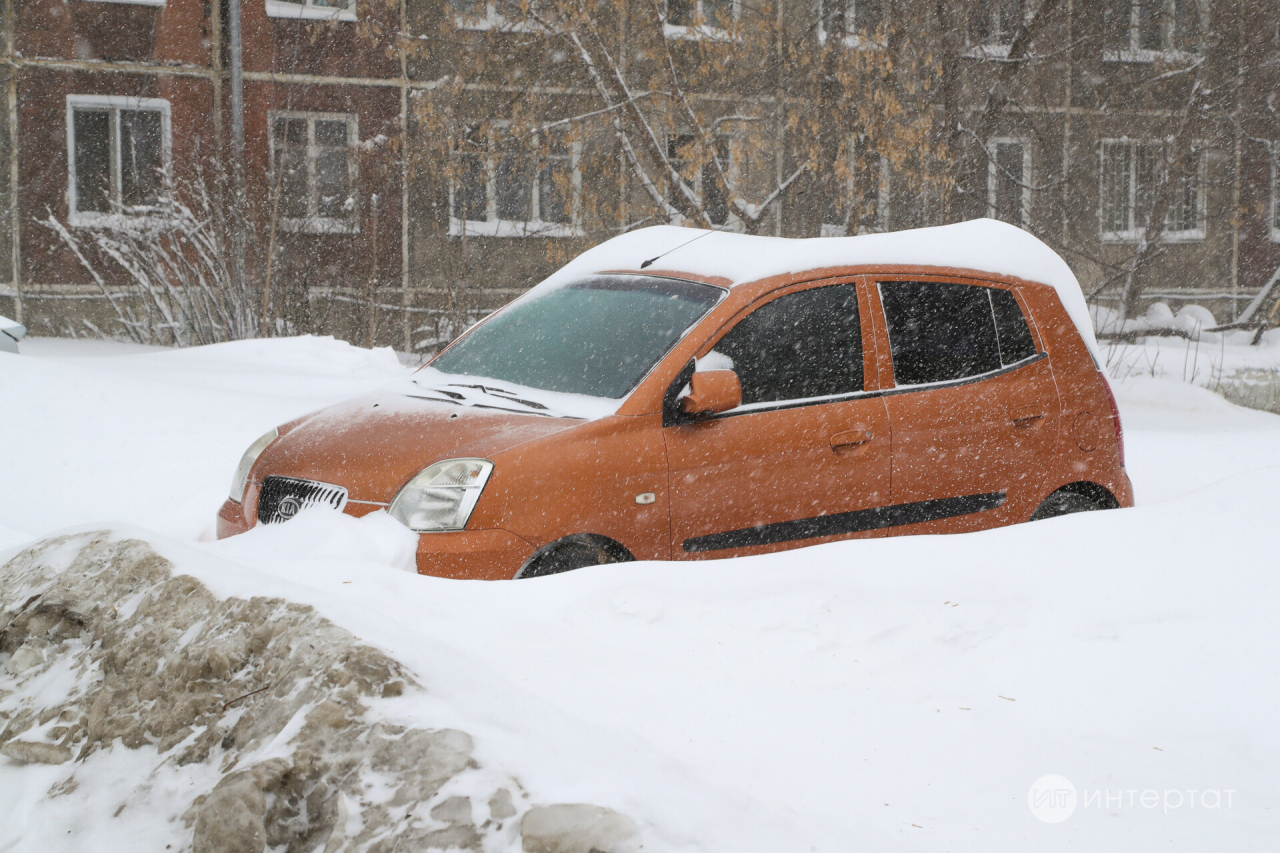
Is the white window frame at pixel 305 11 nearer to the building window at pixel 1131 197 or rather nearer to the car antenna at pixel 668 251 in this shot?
the building window at pixel 1131 197

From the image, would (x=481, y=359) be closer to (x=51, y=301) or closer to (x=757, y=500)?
(x=757, y=500)

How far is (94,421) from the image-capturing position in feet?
22.9

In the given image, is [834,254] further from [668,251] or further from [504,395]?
[504,395]

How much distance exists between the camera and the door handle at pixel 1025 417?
4906 mm

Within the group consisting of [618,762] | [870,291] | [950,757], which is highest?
[870,291]

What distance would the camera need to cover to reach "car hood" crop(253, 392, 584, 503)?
402cm

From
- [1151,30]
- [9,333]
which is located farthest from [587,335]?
[1151,30]

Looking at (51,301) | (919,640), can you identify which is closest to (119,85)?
(51,301)

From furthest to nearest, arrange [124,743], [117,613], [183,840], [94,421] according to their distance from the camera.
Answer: [94,421] < [117,613] < [124,743] < [183,840]

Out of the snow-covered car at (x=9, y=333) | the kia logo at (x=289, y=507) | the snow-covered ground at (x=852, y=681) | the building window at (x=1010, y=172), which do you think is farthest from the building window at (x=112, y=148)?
the snow-covered ground at (x=852, y=681)

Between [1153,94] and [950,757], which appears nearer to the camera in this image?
[950,757]

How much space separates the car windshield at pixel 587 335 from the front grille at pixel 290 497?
0.92 m

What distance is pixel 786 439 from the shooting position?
4.39 m

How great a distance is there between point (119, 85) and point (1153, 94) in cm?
1836
